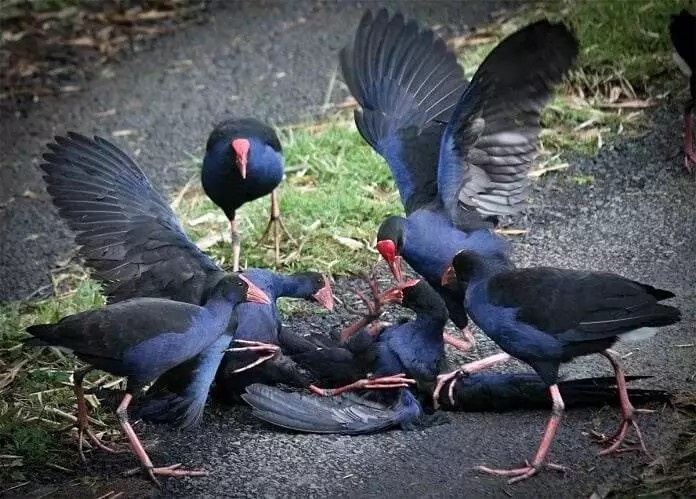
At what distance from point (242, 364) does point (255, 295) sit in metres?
0.33

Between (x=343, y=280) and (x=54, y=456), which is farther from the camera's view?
(x=343, y=280)

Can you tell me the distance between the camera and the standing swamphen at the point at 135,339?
439cm

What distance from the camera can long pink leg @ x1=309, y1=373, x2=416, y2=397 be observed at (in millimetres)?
4883

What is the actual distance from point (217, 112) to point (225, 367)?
3958 mm


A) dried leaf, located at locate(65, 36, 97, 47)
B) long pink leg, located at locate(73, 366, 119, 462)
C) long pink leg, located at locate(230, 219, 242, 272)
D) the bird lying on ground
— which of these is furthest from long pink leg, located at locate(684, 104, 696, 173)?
dried leaf, located at locate(65, 36, 97, 47)

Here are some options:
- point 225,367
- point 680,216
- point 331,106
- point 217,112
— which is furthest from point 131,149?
point 680,216

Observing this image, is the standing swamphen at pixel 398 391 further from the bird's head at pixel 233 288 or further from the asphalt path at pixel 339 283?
the bird's head at pixel 233 288

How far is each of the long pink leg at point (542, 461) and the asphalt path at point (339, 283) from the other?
0.03m

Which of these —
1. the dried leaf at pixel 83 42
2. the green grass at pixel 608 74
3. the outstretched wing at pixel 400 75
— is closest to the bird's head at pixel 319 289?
the outstretched wing at pixel 400 75

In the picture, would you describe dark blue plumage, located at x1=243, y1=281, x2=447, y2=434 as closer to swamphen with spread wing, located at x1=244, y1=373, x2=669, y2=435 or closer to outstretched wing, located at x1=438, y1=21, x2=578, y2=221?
swamphen with spread wing, located at x1=244, y1=373, x2=669, y2=435

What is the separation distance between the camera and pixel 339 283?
6.07 m

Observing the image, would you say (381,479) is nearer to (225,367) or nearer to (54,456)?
(225,367)

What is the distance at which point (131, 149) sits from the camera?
26.9 feet

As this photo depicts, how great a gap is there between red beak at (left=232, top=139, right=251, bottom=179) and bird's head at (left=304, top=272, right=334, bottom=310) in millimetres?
951
